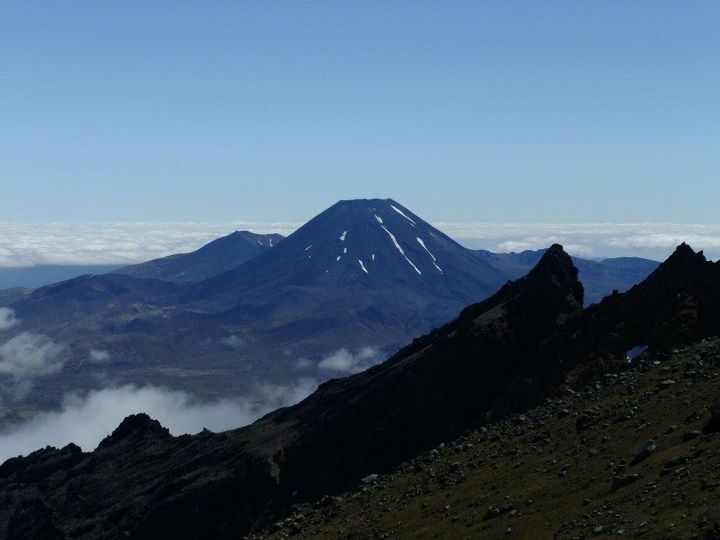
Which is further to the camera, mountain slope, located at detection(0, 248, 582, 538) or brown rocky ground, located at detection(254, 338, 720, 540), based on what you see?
mountain slope, located at detection(0, 248, 582, 538)

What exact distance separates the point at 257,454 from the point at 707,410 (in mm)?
51395

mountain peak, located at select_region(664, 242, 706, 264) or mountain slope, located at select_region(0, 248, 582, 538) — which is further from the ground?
mountain peak, located at select_region(664, 242, 706, 264)

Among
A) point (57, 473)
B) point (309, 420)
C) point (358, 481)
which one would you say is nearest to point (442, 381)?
point (358, 481)

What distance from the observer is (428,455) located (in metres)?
64.0

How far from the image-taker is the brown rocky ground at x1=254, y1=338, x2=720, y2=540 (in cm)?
3491

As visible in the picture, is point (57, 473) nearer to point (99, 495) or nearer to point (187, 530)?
point (99, 495)

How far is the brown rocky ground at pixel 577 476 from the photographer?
115 feet

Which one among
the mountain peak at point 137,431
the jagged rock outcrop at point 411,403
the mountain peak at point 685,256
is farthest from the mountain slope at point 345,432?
the mountain peak at point 137,431

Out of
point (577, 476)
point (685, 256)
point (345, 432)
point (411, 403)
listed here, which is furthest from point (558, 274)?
point (577, 476)

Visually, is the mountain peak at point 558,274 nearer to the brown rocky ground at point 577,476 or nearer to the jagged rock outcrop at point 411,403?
→ the jagged rock outcrop at point 411,403

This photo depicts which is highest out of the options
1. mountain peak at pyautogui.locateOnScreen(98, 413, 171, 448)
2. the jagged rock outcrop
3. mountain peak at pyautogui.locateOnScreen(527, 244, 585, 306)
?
mountain peak at pyautogui.locateOnScreen(527, 244, 585, 306)

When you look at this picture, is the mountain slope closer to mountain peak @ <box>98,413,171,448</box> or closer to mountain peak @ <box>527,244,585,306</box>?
mountain peak @ <box>527,244,585,306</box>

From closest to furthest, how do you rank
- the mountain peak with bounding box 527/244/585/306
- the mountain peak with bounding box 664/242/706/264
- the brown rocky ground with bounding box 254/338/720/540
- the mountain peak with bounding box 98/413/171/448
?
the brown rocky ground with bounding box 254/338/720/540 < the mountain peak with bounding box 664/242/706/264 < the mountain peak with bounding box 527/244/585/306 < the mountain peak with bounding box 98/413/171/448

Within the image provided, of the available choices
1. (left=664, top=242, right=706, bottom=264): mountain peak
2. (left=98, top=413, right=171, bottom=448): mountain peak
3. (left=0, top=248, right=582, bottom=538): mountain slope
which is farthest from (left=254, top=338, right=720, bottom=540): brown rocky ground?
(left=98, top=413, right=171, bottom=448): mountain peak
